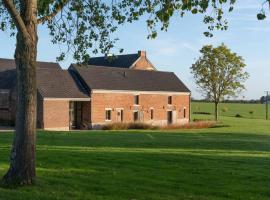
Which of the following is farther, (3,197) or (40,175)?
(40,175)

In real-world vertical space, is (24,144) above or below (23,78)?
below

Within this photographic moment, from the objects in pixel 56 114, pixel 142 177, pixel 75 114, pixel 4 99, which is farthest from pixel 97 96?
pixel 142 177

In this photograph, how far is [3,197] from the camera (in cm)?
937

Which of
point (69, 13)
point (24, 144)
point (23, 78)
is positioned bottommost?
point (24, 144)

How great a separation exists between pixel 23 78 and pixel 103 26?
4264 millimetres

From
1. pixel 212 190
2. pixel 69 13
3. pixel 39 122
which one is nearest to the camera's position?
pixel 212 190

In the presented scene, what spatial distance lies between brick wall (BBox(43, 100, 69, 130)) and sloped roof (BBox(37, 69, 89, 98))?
0.68 metres

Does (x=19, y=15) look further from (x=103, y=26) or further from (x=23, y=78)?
(x=103, y=26)

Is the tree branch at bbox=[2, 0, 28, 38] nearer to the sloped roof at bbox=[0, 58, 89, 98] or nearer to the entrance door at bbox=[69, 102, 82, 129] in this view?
the sloped roof at bbox=[0, 58, 89, 98]

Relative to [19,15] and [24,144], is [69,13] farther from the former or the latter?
[24,144]

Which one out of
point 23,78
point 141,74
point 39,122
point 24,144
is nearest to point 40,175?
point 24,144

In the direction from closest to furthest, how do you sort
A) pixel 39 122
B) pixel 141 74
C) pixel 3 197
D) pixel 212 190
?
1. pixel 3 197
2. pixel 212 190
3. pixel 39 122
4. pixel 141 74

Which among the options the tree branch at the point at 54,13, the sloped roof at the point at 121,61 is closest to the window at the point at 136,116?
the sloped roof at the point at 121,61

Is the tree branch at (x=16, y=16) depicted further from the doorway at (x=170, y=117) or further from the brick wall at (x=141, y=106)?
the doorway at (x=170, y=117)
